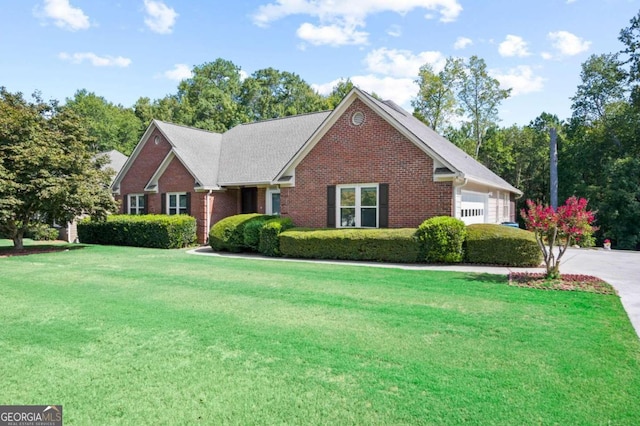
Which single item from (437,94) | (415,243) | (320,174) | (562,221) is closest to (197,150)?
(320,174)

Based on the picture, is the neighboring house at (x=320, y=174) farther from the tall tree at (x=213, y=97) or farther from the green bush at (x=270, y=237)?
the tall tree at (x=213, y=97)

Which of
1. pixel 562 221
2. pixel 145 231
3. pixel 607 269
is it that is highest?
pixel 562 221

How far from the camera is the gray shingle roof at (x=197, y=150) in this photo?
20062mm

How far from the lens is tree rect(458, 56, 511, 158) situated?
1642 inches

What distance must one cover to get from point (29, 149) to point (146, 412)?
15499 mm

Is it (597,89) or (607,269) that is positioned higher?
(597,89)

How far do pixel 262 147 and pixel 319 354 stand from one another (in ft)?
60.5

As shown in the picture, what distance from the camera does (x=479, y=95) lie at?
4244 cm

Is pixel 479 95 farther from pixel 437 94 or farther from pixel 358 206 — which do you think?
pixel 358 206

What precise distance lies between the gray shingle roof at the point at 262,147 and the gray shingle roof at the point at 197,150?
1.52 ft

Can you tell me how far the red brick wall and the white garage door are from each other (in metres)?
2.01

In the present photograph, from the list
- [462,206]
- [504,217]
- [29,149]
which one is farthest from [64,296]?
[504,217]

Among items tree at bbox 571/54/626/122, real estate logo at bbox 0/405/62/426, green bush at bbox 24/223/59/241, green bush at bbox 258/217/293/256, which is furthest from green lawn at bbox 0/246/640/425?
tree at bbox 571/54/626/122

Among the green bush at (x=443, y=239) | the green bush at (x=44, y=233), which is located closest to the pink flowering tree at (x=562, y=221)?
the green bush at (x=443, y=239)
